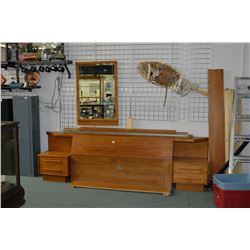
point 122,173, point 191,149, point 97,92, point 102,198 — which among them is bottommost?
point 102,198

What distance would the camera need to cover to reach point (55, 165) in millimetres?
4254

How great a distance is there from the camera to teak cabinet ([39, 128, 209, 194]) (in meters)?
3.90

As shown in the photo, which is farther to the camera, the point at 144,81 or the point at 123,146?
the point at 144,81

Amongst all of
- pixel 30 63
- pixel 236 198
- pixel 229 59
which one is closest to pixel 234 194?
pixel 236 198

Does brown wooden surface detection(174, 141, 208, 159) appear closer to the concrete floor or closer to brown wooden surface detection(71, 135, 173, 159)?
brown wooden surface detection(71, 135, 173, 159)

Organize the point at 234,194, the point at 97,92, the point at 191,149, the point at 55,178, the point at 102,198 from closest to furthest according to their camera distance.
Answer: the point at 234,194
the point at 102,198
the point at 191,149
the point at 55,178
the point at 97,92

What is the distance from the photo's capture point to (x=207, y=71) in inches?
161

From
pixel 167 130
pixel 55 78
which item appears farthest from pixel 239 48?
pixel 55 78

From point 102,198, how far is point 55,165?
993mm

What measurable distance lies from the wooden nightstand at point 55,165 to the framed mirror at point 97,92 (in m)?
0.75

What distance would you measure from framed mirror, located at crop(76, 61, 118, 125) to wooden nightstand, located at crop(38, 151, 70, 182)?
752 mm

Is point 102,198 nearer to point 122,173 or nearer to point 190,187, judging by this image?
point 122,173

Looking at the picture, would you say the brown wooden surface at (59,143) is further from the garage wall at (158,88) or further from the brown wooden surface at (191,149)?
the brown wooden surface at (191,149)

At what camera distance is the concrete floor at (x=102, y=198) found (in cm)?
347
